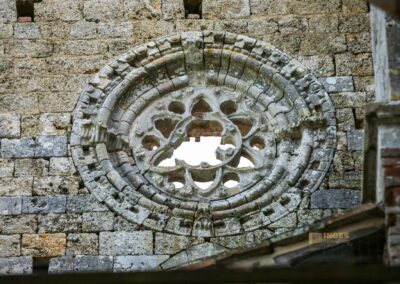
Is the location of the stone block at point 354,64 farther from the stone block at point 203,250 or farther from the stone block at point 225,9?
the stone block at point 203,250

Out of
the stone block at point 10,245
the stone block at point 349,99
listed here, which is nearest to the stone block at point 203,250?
the stone block at point 10,245

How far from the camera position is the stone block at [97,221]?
13547 millimetres

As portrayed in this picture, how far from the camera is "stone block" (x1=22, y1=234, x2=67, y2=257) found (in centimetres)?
1341

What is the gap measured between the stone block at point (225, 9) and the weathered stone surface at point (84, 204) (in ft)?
8.57

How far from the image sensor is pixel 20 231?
44.6 ft

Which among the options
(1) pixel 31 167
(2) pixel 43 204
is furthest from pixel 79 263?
(1) pixel 31 167

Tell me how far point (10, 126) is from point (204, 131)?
195 centimetres

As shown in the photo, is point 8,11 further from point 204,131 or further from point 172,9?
point 204,131

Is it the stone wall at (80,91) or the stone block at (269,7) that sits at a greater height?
the stone block at (269,7)

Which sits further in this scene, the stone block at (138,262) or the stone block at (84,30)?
the stone block at (84,30)

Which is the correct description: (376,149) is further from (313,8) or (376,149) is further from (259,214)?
(313,8)

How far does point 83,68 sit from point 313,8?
252 centimetres

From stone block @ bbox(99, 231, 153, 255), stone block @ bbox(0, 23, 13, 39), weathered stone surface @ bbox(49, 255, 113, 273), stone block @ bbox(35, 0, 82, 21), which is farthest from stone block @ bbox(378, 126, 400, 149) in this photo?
stone block @ bbox(0, 23, 13, 39)

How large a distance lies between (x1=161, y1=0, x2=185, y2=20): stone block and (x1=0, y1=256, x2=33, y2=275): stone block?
3.31m
